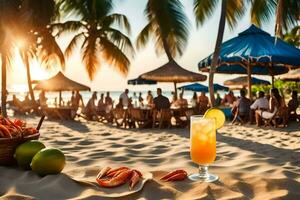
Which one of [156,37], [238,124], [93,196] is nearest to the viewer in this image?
[93,196]

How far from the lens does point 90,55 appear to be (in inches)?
804

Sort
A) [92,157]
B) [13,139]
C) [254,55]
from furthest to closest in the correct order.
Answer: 1. [254,55]
2. [92,157]
3. [13,139]

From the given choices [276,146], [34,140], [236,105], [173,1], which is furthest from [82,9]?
[34,140]

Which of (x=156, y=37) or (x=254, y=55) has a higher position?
(x=156, y=37)

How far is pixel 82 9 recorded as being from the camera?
64.5 feet

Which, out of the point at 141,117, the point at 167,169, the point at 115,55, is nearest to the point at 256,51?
the point at 141,117

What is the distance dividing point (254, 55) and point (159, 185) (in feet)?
25.8

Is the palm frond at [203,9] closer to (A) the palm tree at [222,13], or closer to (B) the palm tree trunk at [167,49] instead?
(A) the palm tree at [222,13]

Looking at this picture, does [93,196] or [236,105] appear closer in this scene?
[93,196]

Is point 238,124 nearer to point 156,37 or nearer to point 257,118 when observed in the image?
point 257,118

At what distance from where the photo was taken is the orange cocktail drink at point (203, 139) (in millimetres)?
3752

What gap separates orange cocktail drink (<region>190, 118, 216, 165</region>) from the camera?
12.3 ft

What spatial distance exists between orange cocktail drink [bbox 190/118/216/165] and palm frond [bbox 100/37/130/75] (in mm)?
16387

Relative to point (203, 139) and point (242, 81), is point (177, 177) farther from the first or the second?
point (242, 81)
